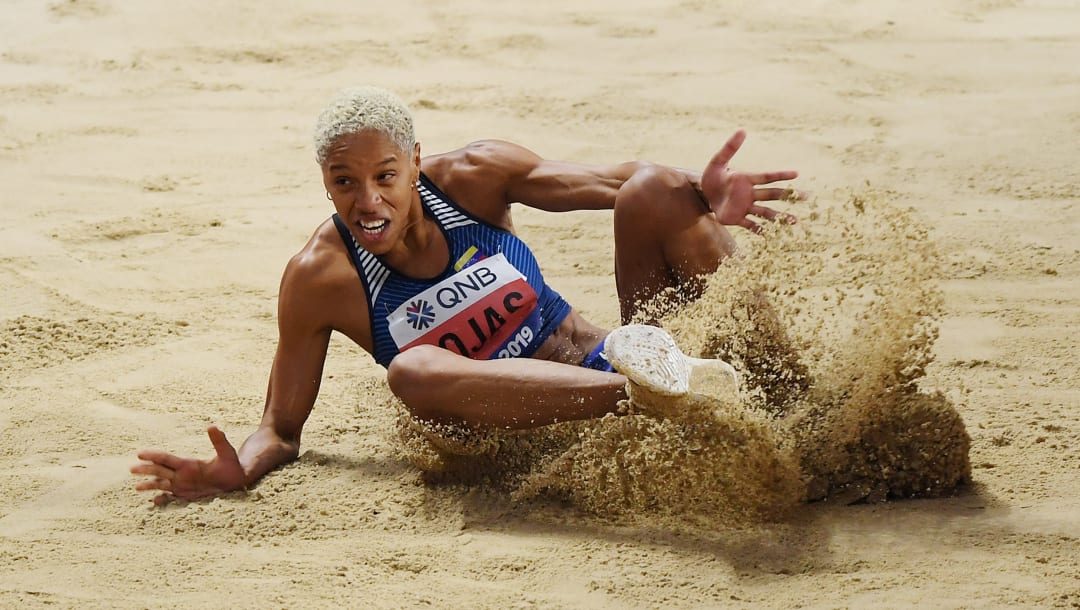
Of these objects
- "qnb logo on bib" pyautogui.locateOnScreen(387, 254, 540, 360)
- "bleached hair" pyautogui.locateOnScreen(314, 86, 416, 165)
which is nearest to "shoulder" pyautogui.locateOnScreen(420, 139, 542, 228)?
"qnb logo on bib" pyautogui.locateOnScreen(387, 254, 540, 360)

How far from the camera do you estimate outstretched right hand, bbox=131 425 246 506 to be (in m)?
2.99

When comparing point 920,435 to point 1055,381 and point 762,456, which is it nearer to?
point 762,456

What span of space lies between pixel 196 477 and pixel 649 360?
1148 millimetres

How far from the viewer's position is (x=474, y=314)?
3.08 m

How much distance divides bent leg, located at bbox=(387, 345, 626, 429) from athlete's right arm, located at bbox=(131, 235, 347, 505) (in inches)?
11.7

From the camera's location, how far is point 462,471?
3.06 meters

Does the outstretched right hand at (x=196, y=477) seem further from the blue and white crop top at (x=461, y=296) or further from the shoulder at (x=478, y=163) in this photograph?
the shoulder at (x=478, y=163)

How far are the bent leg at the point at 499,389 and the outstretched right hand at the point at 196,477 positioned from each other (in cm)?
46

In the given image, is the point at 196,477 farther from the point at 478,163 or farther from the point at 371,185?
the point at 478,163

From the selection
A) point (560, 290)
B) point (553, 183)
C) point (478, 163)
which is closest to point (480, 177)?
point (478, 163)

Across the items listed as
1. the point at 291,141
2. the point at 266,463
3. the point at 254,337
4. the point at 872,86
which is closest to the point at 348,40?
the point at 291,141

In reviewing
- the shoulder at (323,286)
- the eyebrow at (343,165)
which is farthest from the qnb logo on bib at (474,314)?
the eyebrow at (343,165)

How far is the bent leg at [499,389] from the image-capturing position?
106 inches

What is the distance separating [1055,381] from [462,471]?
156cm
